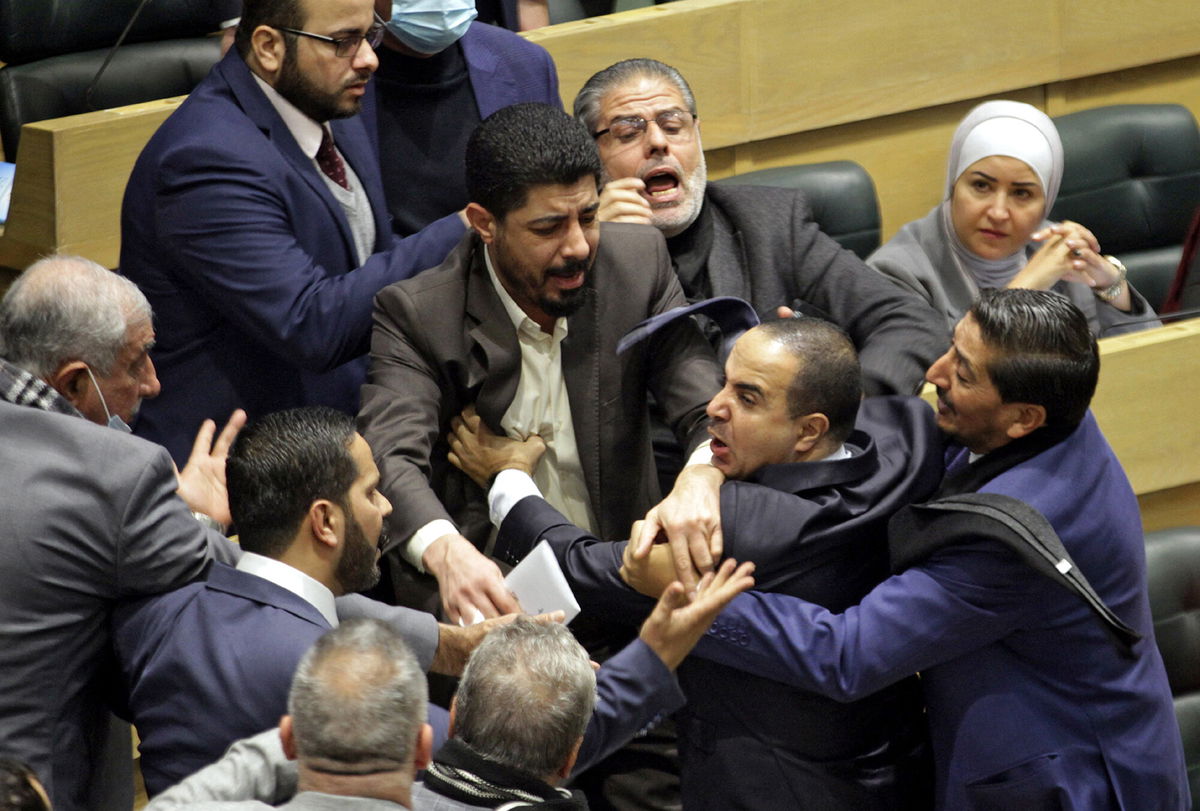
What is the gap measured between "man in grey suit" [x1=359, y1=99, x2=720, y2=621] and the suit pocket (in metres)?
0.64

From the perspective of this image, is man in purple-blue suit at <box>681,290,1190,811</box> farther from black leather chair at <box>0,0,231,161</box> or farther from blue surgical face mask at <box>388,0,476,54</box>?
black leather chair at <box>0,0,231,161</box>

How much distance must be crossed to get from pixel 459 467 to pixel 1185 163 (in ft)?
7.24

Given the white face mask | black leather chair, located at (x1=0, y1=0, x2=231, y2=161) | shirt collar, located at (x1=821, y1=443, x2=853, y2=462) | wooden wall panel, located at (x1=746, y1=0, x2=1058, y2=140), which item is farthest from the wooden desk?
shirt collar, located at (x1=821, y1=443, x2=853, y2=462)

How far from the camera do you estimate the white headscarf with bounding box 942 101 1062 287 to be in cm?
332

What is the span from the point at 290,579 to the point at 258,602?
6 cm

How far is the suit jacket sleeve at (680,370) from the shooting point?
2492 mm

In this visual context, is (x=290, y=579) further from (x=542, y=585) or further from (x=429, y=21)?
(x=429, y=21)

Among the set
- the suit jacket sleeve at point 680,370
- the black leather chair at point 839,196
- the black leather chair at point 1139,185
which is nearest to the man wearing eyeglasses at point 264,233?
the suit jacket sleeve at point 680,370

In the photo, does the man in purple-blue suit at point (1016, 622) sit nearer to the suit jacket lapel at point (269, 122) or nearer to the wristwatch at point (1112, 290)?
the suit jacket lapel at point (269, 122)

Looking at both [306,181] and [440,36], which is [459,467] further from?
[440,36]

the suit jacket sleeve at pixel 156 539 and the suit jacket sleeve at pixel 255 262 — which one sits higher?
the suit jacket sleeve at pixel 255 262

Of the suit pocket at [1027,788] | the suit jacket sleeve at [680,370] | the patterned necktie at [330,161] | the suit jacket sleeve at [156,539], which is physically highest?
the patterned necktie at [330,161]

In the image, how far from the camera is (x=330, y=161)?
2.73m

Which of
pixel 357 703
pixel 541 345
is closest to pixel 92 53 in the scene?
pixel 541 345
